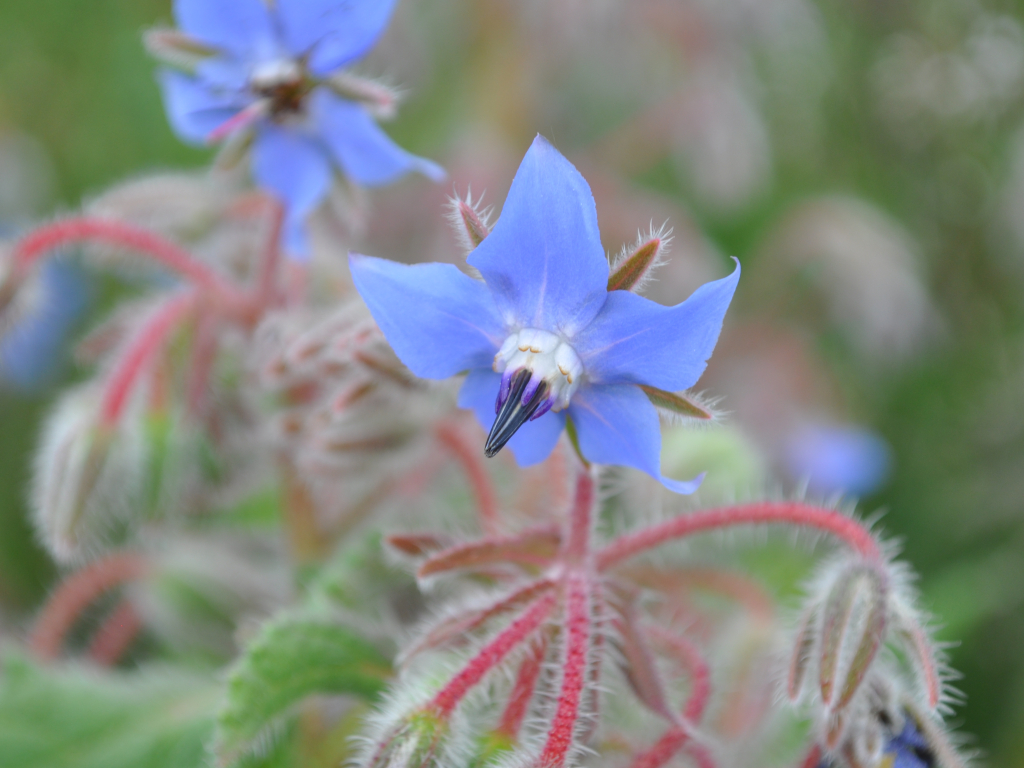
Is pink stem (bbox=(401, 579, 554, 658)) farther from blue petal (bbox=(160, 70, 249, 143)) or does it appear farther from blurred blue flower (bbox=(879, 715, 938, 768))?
blue petal (bbox=(160, 70, 249, 143))

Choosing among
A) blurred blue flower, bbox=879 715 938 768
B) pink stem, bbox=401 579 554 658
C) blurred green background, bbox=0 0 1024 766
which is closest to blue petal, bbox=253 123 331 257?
pink stem, bbox=401 579 554 658

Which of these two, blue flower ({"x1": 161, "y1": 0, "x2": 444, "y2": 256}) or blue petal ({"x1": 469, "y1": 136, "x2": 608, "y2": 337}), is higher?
blue flower ({"x1": 161, "y1": 0, "x2": 444, "y2": 256})

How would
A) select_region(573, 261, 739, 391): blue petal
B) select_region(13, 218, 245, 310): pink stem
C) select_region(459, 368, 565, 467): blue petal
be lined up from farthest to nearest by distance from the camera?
select_region(13, 218, 245, 310): pink stem, select_region(459, 368, 565, 467): blue petal, select_region(573, 261, 739, 391): blue petal

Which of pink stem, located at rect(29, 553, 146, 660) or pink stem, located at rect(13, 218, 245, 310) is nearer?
pink stem, located at rect(13, 218, 245, 310)

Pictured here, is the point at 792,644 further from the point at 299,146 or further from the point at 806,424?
the point at 806,424

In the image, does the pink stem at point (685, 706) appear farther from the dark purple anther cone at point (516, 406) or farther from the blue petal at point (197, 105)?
the blue petal at point (197, 105)

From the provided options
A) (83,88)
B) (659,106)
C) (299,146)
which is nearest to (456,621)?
(299,146)
